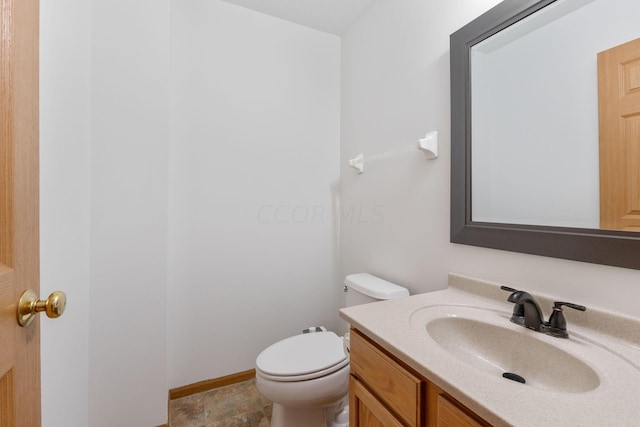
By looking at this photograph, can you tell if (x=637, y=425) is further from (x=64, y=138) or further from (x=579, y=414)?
(x=64, y=138)

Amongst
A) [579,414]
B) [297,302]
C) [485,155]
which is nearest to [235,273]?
[297,302]

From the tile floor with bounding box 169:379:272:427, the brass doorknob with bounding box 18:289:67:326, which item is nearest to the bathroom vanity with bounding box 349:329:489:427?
the brass doorknob with bounding box 18:289:67:326

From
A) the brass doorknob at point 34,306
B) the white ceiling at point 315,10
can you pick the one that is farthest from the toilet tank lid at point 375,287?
the white ceiling at point 315,10

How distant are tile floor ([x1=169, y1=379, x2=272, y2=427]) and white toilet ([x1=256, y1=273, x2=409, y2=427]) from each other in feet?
0.85

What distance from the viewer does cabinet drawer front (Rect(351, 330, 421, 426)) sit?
65 centimetres

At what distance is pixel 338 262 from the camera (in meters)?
2.06

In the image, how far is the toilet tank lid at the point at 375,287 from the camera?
129cm

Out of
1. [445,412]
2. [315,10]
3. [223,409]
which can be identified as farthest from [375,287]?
[315,10]

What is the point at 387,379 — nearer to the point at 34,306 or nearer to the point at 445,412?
the point at 445,412

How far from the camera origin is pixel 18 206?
500 mm

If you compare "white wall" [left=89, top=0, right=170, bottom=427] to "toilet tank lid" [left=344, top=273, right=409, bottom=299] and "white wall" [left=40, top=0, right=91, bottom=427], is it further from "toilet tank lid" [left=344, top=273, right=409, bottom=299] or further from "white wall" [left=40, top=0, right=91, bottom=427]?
"toilet tank lid" [left=344, top=273, right=409, bottom=299]

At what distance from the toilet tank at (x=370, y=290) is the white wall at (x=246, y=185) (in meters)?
0.53

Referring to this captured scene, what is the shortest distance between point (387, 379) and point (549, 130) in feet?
3.00

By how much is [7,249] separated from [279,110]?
1.60 m
